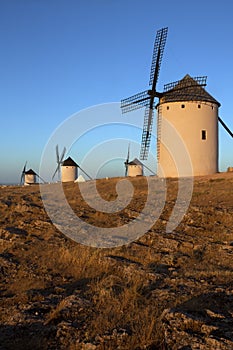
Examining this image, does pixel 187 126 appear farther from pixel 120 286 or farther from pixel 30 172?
pixel 30 172

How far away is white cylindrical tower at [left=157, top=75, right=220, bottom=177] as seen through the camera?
28766 millimetres

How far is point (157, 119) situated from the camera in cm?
2995

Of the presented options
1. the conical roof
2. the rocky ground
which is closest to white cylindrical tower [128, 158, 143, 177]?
the conical roof

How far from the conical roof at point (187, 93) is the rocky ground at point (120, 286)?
55.5ft

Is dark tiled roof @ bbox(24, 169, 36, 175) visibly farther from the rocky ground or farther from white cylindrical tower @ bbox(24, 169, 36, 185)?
the rocky ground

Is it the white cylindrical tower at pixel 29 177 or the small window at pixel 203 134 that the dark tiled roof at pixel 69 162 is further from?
the small window at pixel 203 134

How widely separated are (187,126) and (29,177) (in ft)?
161

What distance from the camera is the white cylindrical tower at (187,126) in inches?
1133

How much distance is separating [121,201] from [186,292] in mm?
10359

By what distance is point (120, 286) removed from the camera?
7125 millimetres

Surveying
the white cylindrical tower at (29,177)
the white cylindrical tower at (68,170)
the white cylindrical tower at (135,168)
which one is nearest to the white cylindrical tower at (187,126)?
the white cylindrical tower at (135,168)

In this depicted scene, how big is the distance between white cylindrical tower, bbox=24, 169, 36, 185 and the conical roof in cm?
4730

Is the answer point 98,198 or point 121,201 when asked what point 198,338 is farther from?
point 98,198

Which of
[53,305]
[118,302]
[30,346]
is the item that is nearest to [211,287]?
[118,302]
